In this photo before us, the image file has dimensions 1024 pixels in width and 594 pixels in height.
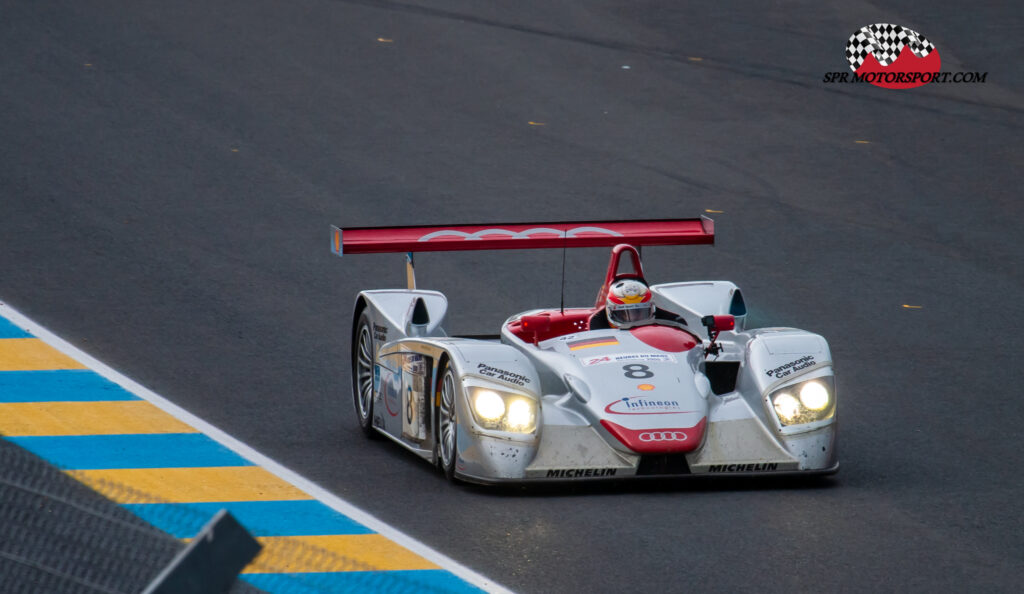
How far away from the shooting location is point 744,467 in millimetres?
8797

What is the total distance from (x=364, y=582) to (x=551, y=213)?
978cm

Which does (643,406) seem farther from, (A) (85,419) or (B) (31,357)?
(B) (31,357)

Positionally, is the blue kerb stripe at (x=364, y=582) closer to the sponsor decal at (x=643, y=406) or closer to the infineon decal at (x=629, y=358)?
the sponsor decal at (x=643, y=406)

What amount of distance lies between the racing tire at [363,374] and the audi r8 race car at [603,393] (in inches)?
1.5

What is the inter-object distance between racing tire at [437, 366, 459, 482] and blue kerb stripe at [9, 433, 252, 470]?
119cm

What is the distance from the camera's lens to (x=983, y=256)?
1577 cm

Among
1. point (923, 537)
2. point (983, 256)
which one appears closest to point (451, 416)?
point (923, 537)

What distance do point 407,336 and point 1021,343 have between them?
18.8 feet

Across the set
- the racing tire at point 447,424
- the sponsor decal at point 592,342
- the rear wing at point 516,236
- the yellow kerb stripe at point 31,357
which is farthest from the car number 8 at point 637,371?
the yellow kerb stripe at point 31,357

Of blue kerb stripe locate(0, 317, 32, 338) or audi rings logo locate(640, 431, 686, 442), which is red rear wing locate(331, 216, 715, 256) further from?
blue kerb stripe locate(0, 317, 32, 338)

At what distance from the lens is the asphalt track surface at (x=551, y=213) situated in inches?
332

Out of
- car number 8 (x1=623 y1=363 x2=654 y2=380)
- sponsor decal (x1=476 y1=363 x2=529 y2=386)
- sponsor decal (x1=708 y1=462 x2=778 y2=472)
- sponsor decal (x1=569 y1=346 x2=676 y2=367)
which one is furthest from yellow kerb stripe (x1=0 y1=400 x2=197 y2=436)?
sponsor decal (x1=708 y1=462 x2=778 y2=472)

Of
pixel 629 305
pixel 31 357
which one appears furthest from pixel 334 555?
pixel 31 357
